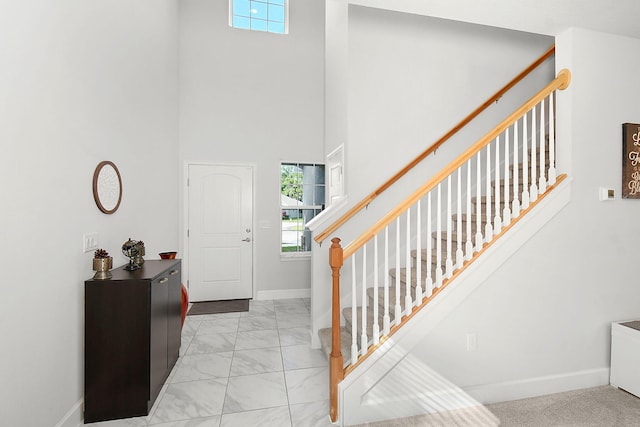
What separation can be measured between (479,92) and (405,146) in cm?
105

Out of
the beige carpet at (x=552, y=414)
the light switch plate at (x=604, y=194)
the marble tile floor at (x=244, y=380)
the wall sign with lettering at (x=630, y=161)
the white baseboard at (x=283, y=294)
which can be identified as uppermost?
the wall sign with lettering at (x=630, y=161)

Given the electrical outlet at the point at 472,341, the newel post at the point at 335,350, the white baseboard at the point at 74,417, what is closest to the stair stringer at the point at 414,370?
the newel post at the point at 335,350

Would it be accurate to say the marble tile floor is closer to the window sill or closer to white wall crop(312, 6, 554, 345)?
white wall crop(312, 6, 554, 345)

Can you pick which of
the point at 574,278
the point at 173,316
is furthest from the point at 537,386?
the point at 173,316

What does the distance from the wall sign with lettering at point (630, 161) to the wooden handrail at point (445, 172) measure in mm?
660

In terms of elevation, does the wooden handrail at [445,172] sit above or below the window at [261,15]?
below

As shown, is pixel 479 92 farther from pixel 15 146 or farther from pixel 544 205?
pixel 15 146

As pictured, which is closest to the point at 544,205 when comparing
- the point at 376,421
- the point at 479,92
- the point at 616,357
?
the point at 616,357

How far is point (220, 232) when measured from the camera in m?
4.92

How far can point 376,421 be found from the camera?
2078 millimetres

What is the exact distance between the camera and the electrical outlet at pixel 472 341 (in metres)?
2.24

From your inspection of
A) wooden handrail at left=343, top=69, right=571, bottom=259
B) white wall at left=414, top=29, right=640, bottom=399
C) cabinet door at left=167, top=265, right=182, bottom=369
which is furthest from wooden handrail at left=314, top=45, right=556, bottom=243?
cabinet door at left=167, top=265, right=182, bottom=369

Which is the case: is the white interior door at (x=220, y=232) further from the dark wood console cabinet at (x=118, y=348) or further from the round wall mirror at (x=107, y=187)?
the dark wood console cabinet at (x=118, y=348)

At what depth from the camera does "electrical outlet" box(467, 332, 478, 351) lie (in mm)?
2240
